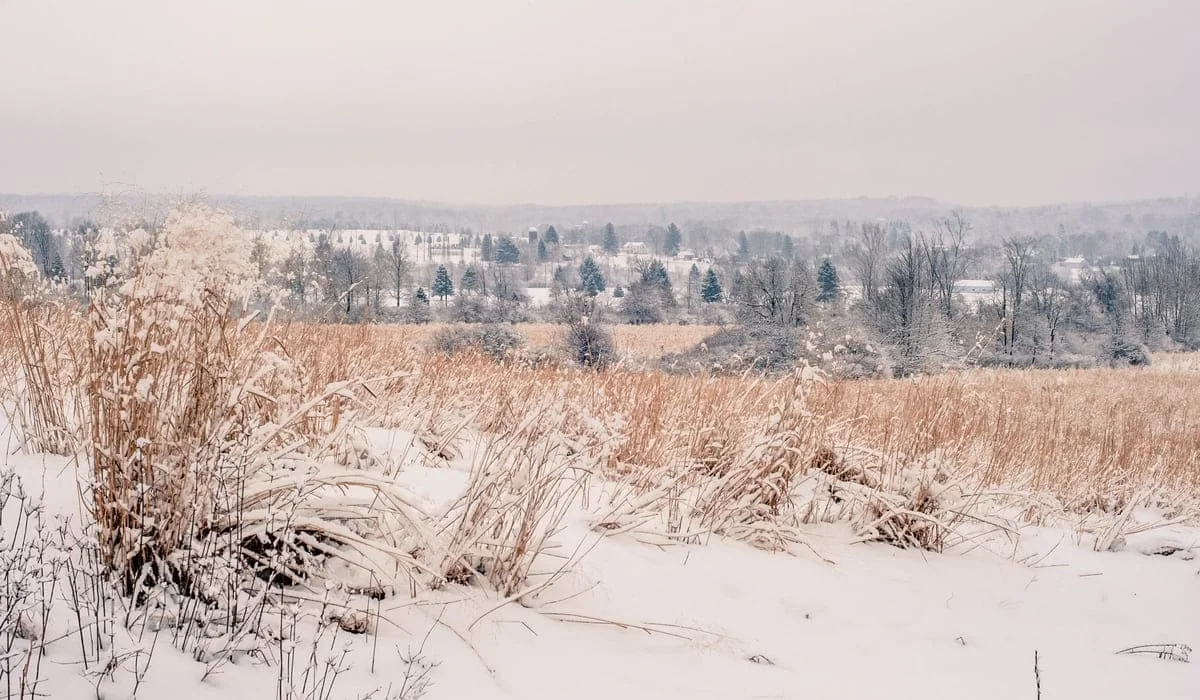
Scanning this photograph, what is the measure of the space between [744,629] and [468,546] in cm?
119

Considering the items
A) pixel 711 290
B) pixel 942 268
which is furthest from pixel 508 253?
pixel 942 268

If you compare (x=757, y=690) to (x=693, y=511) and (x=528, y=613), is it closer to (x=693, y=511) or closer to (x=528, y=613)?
(x=528, y=613)

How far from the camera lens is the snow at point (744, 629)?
2.13 m

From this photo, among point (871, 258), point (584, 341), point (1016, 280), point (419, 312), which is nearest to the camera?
point (584, 341)

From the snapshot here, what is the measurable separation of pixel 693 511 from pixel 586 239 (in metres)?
162

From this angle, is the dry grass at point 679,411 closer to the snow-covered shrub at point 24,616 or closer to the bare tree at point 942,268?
the snow-covered shrub at point 24,616

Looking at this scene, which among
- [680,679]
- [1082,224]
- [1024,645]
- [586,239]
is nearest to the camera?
[680,679]

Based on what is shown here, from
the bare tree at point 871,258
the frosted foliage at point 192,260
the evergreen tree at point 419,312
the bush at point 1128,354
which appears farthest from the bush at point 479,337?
the bush at point 1128,354

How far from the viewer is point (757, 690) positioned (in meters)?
2.50

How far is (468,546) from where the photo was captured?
2623mm

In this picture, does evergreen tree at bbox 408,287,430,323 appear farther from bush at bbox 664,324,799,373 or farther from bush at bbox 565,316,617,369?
bush at bbox 565,316,617,369

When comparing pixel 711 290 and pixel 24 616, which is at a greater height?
pixel 24 616

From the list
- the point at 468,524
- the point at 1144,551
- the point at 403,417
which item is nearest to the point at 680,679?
the point at 468,524

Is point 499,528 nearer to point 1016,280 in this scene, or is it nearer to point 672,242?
point 1016,280
